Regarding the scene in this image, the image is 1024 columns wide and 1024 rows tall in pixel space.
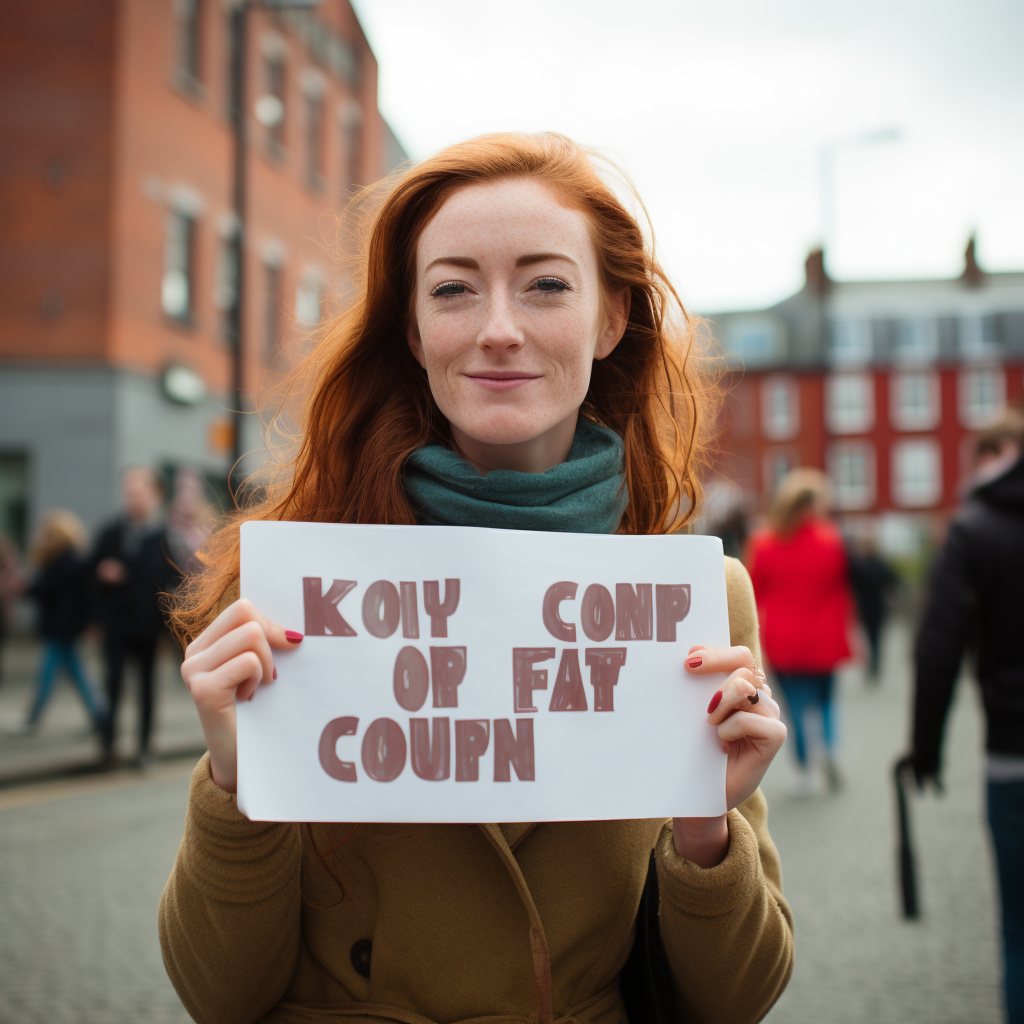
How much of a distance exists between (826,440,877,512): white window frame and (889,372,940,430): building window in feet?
6.16

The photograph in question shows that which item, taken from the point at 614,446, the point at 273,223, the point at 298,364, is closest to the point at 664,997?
the point at 614,446

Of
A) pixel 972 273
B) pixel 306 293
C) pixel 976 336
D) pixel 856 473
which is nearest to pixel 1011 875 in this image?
pixel 306 293

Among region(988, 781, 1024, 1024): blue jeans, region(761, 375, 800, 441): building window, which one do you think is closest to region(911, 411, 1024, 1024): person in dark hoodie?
region(988, 781, 1024, 1024): blue jeans

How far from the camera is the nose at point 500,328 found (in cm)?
153

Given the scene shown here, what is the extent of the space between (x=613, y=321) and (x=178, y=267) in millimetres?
17011

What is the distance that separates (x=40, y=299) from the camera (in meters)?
15.7

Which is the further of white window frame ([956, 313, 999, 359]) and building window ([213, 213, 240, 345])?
white window frame ([956, 313, 999, 359])

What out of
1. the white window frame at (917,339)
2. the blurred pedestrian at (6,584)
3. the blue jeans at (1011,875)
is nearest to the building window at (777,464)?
the white window frame at (917,339)

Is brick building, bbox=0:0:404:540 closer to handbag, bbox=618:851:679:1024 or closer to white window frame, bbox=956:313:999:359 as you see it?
handbag, bbox=618:851:679:1024

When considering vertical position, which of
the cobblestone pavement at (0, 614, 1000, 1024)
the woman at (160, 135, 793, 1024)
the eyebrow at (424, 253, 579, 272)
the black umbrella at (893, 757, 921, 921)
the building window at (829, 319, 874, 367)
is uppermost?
the building window at (829, 319, 874, 367)

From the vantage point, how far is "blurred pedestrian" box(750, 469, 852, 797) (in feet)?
23.9

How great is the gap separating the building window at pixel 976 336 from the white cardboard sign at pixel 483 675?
51.9 metres

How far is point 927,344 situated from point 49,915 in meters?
50.3

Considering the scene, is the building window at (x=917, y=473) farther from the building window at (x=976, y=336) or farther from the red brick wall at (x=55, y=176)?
the red brick wall at (x=55, y=176)
